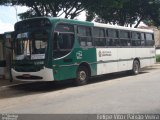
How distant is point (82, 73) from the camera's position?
16.2 meters

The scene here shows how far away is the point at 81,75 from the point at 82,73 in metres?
0.10

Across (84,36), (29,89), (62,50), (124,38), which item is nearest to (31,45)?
(62,50)

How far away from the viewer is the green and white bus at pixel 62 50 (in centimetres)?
1430

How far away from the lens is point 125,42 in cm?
2006

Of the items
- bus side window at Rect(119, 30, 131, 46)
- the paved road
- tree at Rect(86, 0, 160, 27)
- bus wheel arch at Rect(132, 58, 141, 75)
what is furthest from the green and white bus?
tree at Rect(86, 0, 160, 27)

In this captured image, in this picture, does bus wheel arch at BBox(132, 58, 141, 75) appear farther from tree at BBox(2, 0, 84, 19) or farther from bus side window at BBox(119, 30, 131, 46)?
tree at BBox(2, 0, 84, 19)

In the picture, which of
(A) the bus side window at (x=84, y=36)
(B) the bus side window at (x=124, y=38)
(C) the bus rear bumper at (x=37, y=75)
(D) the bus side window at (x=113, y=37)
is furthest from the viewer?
(B) the bus side window at (x=124, y=38)

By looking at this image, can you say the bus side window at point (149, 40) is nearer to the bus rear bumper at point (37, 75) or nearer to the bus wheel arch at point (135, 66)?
the bus wheel arch at point (135, 66)

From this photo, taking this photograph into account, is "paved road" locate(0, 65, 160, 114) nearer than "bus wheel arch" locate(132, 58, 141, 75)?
Yes

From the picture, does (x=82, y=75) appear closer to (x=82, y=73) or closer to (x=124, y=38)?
(x=82, y=73)

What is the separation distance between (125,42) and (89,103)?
391 inches

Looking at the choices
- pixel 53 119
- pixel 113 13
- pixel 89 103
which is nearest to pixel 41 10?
pixel 113 13

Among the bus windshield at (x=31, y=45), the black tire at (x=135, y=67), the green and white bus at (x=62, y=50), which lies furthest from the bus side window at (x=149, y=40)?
the bus windshield at (x=31, y=45)

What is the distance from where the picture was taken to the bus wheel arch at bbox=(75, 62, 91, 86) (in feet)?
52.3
